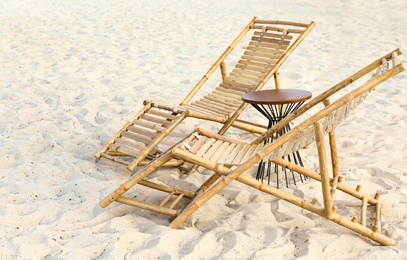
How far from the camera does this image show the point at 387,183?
3.29m

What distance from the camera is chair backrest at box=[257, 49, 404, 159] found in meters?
2.45

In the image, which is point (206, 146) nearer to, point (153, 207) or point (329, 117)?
point (153, 207)

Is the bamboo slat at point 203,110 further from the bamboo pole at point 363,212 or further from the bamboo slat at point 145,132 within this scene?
the bamboo pole at point 363,212

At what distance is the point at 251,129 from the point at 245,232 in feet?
4.48

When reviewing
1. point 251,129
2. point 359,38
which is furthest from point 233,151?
point 359,38

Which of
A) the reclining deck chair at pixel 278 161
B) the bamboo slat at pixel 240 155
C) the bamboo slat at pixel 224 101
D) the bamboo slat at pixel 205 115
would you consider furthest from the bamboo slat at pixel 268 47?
the bamboo slat at pixel 240 155

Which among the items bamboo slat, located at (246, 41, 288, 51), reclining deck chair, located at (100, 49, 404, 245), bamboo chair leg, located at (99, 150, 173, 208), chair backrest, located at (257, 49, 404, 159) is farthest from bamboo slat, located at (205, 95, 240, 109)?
bamboo chair leg, located at (99, 150, 173, 208)

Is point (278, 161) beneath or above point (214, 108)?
above

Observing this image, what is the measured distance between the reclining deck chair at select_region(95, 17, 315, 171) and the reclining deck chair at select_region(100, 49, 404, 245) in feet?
1.62

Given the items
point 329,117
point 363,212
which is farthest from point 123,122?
point 363,212

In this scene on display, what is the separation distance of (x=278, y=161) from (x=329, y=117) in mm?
363

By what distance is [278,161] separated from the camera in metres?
2.86

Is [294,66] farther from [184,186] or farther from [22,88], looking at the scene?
[184,186]

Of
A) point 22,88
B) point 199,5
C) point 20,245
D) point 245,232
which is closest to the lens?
point 20,245
